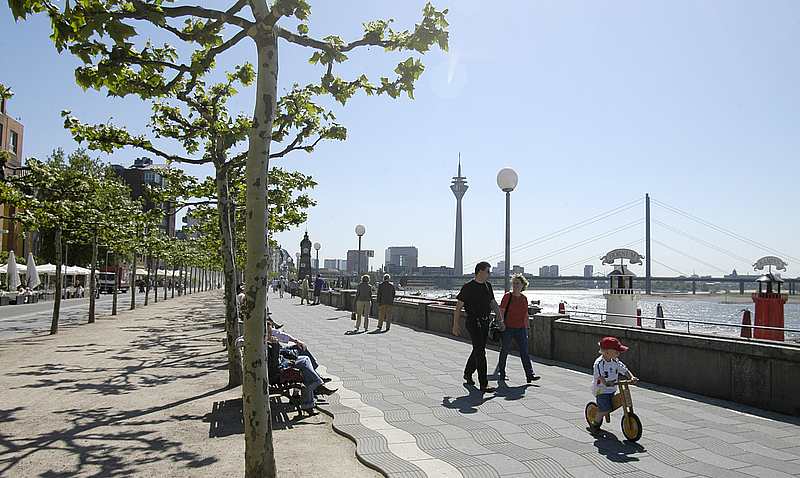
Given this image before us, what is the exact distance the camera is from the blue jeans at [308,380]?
7.48m

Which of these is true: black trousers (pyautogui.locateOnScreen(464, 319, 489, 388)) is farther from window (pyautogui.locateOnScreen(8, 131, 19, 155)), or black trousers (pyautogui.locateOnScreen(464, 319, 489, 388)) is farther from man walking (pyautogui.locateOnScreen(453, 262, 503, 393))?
window (pyautogui.locateOnScreen(8, 131, 19, 155))

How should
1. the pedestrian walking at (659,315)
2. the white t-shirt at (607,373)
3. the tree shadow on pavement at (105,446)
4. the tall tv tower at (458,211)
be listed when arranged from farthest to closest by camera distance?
the tall tv tower at (458,211) → the pedestrian walking at (659,315) → the white t-shirt at (607,373) → the tree shadow on pavement at (105,446)

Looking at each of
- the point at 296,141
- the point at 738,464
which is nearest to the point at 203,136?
the point at 296,141

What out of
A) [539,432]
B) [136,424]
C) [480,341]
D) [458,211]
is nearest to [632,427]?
[539,432]

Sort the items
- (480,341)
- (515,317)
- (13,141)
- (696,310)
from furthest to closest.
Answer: (696,310), (13,141), (515,317), (480,341)

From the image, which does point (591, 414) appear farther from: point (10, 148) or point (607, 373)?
A: point (10, 148)

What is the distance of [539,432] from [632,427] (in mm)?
922

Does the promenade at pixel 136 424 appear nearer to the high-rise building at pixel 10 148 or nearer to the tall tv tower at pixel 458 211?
the high-rise building at pixel 10 148

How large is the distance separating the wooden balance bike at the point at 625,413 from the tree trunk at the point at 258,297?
3.40 meters

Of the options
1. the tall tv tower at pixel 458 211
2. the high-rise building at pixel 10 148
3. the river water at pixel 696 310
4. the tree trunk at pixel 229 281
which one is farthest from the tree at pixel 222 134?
the tall tv tower at pixel 458 211

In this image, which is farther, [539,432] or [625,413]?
[539,432]

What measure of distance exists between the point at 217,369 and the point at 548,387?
6157mm

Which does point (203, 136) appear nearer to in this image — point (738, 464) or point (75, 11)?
point (75, 11)

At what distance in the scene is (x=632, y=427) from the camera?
234 inches
